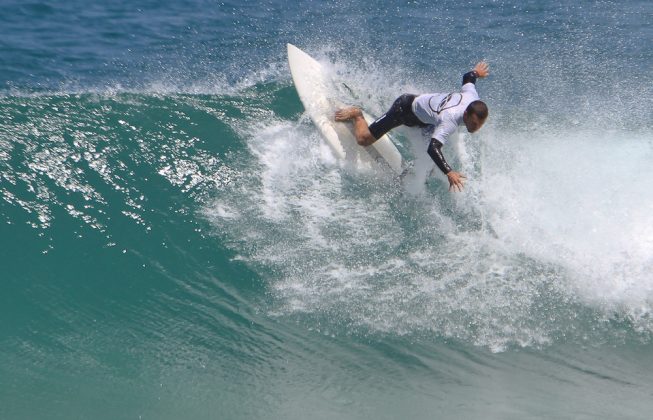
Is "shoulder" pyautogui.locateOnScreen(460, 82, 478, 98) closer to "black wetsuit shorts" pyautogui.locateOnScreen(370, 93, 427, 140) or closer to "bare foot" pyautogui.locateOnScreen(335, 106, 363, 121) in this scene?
"black wetsuit shorts" pyautogui.locateOnScreen(370, 93, 427, 140)

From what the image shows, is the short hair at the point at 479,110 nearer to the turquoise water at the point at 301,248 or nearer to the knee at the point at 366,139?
the turquoise water at the point at 301,248

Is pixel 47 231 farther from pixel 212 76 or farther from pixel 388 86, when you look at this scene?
pixel 388 86

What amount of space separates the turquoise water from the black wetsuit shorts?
25 cm

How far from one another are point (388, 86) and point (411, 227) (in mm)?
3361

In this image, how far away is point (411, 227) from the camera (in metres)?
7.73

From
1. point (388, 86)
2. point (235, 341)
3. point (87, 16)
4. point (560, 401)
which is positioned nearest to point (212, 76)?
point (388, 86)

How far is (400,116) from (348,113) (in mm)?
822

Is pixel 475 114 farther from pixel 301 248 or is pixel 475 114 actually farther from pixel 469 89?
pixel 301 248

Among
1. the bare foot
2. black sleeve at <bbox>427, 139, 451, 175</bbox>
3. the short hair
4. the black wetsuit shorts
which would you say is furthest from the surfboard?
the short hair

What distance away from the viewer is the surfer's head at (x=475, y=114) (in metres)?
6.84

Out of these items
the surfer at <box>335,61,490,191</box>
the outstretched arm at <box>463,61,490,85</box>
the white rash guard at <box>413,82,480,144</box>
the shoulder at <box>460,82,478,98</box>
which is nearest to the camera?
the surfer at <box>335,61,490,191</box>

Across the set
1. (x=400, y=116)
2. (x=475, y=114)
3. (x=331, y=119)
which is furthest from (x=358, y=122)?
(x=475, y=114)

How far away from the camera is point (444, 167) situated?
6980 millimetres

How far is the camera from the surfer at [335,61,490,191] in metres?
6.94
